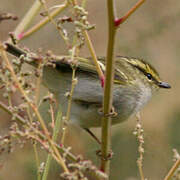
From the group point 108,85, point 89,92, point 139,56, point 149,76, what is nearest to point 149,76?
point 149,76

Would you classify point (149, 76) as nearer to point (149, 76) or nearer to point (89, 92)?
point (149, 76)

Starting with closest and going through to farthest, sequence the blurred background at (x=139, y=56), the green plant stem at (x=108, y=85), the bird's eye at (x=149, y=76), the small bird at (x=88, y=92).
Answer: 1. the green plant stem at (x=108, y=85)
2. the small bird at (x=88, y=92)
3. the bird's eye at (x=149, y=76)
4. the blurred background at (x=139, y=56)

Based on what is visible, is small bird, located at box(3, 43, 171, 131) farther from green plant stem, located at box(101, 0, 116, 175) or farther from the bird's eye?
green plant stem, located at box(101, 0, 116, 175)

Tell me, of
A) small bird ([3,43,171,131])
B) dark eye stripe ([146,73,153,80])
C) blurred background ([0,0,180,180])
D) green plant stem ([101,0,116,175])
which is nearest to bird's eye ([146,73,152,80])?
dark eye stripe ([146,73,153,80])

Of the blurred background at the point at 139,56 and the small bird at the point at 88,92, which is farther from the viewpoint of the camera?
the blurred background at the point at 139,56

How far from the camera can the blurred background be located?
191 inches

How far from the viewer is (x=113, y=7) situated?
1.86 meters

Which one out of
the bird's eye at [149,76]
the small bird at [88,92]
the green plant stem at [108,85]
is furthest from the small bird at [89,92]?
the green plant stem at [108,85]

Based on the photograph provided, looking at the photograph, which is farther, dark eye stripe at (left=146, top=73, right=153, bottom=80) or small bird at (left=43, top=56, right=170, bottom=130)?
dark eye stripe at (left=146, top=73, right=153, bottom=80)

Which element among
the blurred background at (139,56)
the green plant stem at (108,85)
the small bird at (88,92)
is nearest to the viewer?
the green plant stem at (108,85)

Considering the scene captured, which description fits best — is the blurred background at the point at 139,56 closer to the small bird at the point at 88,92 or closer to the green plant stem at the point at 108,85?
the small bird at the point at 88,92

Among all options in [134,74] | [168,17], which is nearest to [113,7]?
[134,74]

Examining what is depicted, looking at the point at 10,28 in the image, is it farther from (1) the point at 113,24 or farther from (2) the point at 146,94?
(1) the point at 113,24

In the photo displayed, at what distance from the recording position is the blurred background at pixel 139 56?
15.9 feet
